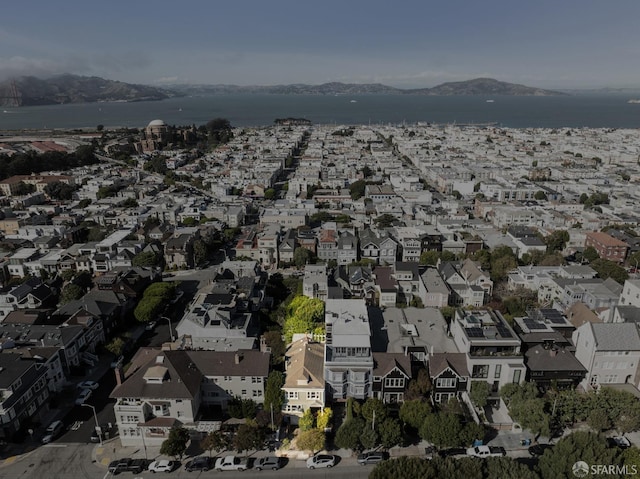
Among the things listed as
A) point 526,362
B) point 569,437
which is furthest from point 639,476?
point 526,362

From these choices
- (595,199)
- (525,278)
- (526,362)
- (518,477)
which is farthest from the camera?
(595,199)

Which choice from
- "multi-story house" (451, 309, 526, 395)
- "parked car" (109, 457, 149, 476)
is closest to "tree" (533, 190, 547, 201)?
"multi-story house" (451, 309, 526, 395)

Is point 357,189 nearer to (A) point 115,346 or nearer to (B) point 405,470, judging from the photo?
(A) point 115,346

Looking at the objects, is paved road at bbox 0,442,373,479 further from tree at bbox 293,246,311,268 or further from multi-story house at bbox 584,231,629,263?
multi-story house at bbox 584,231,629,263

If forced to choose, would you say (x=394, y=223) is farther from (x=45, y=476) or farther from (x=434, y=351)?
(x=45, y=476)

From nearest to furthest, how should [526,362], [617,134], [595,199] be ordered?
1. [526,362]
2. [595,199]
3. [617,134]

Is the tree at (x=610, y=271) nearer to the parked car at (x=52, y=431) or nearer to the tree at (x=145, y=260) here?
the tree at (x=145, y=260)
